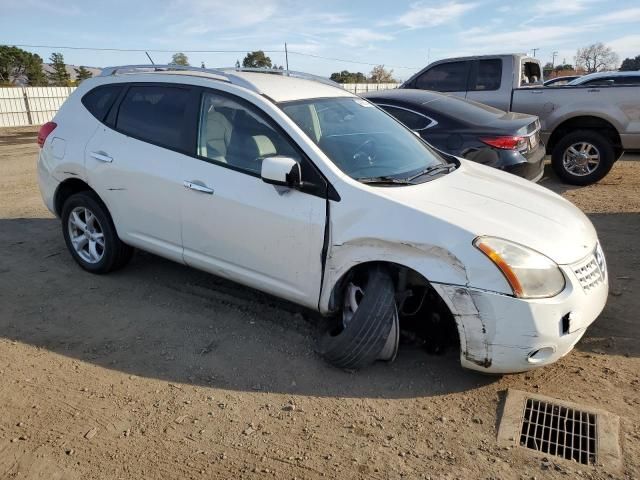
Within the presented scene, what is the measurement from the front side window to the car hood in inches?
34.6

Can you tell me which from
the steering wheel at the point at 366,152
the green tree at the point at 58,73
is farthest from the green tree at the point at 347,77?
the steering wheel at the point at 366,152

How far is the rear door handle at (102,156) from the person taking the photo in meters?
4.27

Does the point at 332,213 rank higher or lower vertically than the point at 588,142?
higher

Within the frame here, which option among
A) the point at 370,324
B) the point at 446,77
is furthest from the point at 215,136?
the point at 446,77

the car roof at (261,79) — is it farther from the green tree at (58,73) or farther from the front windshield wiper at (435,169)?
the green tree at (58,73)

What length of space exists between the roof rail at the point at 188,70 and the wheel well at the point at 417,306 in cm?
153

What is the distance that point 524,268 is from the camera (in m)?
Answer: 2.79

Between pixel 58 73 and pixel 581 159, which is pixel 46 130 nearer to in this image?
pixel 581 159

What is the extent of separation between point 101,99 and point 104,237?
3.96ft

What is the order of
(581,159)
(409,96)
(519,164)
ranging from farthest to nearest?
(581,159)
(409,96)
(519,164)

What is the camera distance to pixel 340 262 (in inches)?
126

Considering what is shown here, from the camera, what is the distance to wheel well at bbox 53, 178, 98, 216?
4.68 m

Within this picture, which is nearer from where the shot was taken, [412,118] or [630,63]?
[412,118]

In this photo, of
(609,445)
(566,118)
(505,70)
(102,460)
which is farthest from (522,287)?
(505,70)
